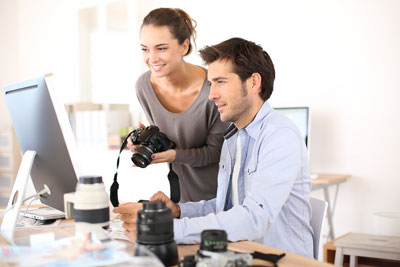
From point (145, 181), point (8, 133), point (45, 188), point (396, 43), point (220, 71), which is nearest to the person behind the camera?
point (45, 188)

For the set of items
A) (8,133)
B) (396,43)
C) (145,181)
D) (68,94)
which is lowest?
(145,181)

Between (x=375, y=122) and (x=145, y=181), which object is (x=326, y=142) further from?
(x=145, y=181)

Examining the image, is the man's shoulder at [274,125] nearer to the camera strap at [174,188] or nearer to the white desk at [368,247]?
the camera strap at [174,188]

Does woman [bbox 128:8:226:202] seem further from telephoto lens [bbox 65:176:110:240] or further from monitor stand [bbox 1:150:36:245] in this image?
telephoto lens [bbox 65:176:110:240]

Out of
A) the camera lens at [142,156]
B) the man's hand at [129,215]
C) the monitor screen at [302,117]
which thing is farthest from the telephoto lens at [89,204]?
the monitor screen at [302,117]

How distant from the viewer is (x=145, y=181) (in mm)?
4422

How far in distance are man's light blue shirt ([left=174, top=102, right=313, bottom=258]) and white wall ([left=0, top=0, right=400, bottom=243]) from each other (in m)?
2.14

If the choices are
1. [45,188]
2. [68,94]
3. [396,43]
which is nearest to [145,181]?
[68,94]

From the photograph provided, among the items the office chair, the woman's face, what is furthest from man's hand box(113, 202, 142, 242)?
the woman's face

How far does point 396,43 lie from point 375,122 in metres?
0.59

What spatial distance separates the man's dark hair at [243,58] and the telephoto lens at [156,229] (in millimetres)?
787

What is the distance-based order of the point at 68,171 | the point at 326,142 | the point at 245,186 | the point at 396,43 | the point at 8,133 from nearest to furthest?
the point at 68,171 < the point at 245,186 < the point at 396,43 < the point at 326,142 < the point at 8,133

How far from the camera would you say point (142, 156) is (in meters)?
1.60

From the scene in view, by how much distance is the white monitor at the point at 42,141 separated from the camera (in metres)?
1.20
